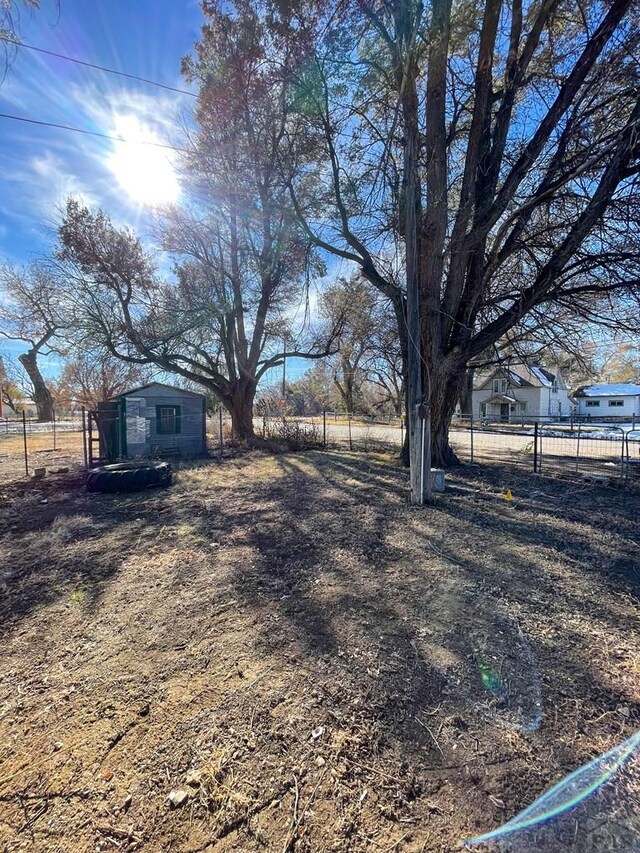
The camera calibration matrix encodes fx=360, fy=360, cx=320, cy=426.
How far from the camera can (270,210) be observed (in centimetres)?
914

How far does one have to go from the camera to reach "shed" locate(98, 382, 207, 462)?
10.4 meters

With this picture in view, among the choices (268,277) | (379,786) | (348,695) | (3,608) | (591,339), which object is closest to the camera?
(379,786)

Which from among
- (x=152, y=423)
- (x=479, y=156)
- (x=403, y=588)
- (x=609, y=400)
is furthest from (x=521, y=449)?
(x=609, y=400)

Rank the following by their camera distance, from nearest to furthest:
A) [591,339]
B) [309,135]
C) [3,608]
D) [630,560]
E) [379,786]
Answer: [379,786], [3,608], [630,560], [309,135], [591,339]

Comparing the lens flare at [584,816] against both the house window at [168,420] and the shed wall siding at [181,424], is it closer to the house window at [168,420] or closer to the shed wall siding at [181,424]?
the shed wall siding at [181,424]

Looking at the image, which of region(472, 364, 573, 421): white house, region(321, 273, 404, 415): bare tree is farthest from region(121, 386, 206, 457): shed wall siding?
region(472, 364, 573, 421): white house

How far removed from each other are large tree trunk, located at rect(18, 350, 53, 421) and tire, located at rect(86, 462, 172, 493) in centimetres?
2673

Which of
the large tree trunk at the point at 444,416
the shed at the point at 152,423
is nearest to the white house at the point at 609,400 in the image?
the large tree trunk at the point at 444,416

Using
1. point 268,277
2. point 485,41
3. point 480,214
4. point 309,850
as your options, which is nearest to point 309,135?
point 485,41

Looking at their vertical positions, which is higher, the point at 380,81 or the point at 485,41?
the point at 485,41

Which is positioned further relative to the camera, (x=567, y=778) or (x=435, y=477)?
(x=435, y=477)

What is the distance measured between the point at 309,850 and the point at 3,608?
292 centimetres

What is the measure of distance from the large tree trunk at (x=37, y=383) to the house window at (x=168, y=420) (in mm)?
22924

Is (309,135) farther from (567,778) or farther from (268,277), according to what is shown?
(567,778)
